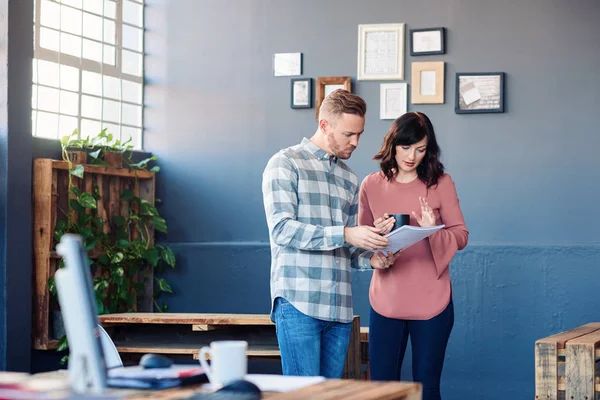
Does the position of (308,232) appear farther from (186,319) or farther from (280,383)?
(186,319)

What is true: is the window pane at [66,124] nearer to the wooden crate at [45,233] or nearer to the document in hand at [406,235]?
the wooden crate at [45,233]

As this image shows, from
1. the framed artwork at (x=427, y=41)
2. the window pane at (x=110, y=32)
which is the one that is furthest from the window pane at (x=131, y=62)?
the framed artwork at (x=427, y=41)

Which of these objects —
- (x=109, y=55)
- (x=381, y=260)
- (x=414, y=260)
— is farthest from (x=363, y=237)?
(x=109, y=55)

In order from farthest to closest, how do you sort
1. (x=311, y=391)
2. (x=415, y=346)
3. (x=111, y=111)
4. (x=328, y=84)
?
(x=111, y=111), (x=328, y=84), (x=415, y=346), (x=311, y=391)

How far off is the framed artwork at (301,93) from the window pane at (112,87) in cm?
109

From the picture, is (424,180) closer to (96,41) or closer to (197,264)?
(197,264)

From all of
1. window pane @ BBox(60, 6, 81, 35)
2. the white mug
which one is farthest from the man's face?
window pane @ BBox(60, 6, 81, 35)

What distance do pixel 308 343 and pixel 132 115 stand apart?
3.10m

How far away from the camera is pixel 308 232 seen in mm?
2654

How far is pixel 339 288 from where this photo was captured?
2785mm

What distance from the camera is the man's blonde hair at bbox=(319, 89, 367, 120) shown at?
108 inches

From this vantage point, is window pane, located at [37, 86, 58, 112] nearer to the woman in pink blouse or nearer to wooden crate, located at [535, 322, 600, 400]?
the woman in pink blouse

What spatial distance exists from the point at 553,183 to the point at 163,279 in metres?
2.36

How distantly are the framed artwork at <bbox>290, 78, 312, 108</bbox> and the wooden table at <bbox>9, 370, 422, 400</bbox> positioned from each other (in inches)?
136
